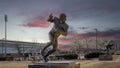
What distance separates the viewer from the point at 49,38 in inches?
573

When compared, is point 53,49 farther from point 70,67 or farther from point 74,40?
point 74,40

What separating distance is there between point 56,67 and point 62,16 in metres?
2.60

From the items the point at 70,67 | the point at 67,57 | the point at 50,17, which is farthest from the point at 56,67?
the point at 67,57

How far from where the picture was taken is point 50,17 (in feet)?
47.8

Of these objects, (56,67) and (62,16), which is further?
(62,16)

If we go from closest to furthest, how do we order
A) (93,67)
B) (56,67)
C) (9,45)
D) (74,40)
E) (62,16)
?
(56,67), (62,16), (93,67), (74,40), (9,45)

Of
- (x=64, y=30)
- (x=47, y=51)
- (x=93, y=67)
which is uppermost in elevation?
(x=64, y=30)

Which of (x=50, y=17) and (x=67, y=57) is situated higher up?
(x=50, y=17)

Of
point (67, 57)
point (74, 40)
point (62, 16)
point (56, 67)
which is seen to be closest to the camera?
point (56, 67)

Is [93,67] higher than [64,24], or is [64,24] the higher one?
[64,24]

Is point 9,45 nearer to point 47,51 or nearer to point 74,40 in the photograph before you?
point 74,40

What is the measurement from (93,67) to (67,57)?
70.2 feet

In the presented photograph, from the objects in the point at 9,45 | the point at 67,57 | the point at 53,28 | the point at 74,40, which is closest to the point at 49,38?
the point at 53,28

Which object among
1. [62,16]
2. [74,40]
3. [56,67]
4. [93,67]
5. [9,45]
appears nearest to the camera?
[56,67]
